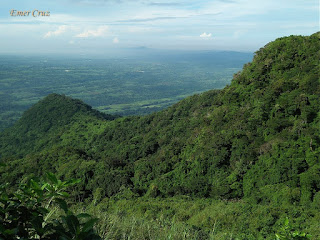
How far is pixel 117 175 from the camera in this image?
2397 cm

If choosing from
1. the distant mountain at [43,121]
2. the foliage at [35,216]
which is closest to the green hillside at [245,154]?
the foliage at [35,216]

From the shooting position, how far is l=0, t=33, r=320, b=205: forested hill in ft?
54.1

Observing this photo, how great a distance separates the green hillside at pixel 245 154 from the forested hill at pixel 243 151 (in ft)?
0.22

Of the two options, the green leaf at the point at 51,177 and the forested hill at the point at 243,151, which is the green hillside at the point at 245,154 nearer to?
the forested hill at the point at 243,151

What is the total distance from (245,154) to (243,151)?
353 millimetres

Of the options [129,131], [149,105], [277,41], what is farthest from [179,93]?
[277,41]

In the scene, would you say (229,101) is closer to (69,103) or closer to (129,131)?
(129,131)

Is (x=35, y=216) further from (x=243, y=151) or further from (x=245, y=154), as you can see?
(x=243, y=151)

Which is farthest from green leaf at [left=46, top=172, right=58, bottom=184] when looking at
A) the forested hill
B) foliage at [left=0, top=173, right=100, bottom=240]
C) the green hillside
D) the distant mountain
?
the distant mountain

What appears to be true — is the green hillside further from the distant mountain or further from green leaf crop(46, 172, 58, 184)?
the distant mountain

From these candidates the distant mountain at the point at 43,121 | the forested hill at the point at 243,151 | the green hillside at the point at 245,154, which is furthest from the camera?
the distant mountain at the point at 43,121

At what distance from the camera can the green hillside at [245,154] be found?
15.9 metres

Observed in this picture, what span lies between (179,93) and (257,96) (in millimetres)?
133225

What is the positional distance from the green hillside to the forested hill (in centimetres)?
7
